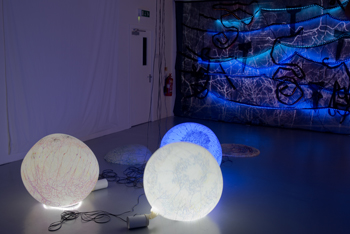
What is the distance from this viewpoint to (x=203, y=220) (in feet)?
10.6

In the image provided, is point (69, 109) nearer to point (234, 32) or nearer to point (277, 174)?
point (277, 174)

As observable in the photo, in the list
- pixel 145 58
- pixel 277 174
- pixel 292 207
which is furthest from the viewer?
pixel 145 58

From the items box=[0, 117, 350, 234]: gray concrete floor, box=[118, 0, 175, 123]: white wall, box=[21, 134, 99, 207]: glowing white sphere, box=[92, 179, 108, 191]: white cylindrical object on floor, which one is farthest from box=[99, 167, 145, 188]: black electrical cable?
box=[118, 0, 175, 123]: white wall

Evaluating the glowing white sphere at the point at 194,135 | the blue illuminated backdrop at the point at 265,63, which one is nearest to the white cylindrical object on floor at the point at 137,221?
the glowing white sphere at the point at 194,135

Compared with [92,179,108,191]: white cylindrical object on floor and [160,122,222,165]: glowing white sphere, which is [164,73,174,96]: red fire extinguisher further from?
[92,179,108,191]: white cylindrical object on floor

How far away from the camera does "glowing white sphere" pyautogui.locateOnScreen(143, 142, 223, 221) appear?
2.76 meters

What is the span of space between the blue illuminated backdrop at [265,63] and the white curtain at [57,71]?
2.45 meters

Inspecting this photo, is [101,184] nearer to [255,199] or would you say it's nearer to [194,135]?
[194,135]

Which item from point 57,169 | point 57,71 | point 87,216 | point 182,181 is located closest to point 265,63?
point 57,71

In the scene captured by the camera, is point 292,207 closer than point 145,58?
Yes

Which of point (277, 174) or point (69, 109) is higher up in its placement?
point (69, 109)

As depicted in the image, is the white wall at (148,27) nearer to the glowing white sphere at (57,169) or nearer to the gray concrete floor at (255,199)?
the gray concrete floor at (255,199)

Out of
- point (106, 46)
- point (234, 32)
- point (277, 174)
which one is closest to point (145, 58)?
point (106, 46)

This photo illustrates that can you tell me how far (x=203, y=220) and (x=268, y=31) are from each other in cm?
548
